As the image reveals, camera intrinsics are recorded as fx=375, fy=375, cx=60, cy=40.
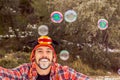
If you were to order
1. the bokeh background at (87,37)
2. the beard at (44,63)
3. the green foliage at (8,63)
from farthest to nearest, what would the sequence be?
the bokeh background at (87,37), the green foliage at (8,63), the beard at (44,63)

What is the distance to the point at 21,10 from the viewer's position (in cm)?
2253

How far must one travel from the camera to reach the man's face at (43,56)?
4.70m

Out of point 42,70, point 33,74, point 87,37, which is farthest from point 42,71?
point 87,37

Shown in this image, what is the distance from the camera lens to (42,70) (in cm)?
472

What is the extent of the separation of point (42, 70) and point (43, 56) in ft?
0.58

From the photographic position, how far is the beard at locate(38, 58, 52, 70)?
184 inches

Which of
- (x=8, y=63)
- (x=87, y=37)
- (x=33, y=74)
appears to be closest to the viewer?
(x=33, y=74)

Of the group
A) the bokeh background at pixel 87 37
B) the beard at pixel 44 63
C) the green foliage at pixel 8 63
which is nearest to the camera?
the beard at pixel 44 63

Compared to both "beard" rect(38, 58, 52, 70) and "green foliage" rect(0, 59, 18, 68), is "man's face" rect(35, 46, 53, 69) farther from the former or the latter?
"green foliage" rect(0, 59, 18, 68)

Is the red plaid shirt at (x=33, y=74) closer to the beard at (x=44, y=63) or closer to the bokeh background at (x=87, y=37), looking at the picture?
the beard at (x=44, y=63)

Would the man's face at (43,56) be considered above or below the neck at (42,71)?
above

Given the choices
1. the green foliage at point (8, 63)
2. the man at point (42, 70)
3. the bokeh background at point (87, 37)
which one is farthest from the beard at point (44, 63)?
the bokeh background at point (87, 37)

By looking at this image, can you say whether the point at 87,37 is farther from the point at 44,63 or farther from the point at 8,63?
the point at 44,63

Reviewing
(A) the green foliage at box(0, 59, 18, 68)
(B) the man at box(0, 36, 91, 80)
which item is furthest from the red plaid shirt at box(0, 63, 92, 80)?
(A) the green foliage at box(0, 59, 18, 68)
